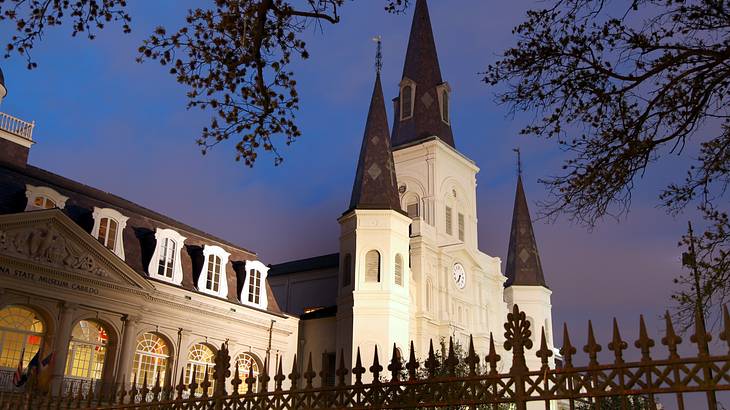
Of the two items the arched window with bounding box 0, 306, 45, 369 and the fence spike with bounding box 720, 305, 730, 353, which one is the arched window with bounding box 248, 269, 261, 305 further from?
the fence spike with bounding box 720, 305, 730, 353

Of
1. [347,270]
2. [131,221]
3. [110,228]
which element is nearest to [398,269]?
[347,270]

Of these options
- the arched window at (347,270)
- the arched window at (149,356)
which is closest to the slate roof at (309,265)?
the arched window at (347,270)

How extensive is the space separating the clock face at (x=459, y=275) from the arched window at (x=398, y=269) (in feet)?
26.5

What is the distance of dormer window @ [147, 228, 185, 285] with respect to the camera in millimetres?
29672

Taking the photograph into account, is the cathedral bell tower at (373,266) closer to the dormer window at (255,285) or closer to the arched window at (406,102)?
the dormer window at (255,285)

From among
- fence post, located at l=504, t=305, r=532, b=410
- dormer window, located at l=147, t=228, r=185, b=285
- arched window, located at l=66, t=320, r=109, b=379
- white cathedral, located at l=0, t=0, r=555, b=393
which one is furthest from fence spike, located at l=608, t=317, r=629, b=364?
dormer window, located at l=147, t=228, r=185, b=285

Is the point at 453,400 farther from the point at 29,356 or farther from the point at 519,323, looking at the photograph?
the point at 29,356

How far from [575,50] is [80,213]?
79.9 ft

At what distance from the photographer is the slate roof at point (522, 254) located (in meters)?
53.0

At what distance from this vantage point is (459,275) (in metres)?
44.8

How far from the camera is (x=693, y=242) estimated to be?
10.8 metres

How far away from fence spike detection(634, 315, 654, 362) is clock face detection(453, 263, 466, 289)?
38.2 meters

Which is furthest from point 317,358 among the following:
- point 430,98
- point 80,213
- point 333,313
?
point 430,98

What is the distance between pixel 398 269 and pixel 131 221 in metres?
14.0
